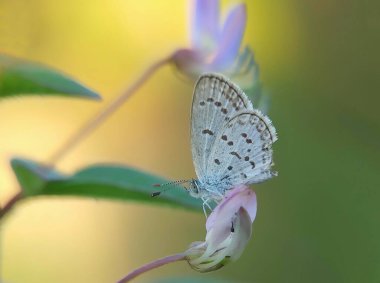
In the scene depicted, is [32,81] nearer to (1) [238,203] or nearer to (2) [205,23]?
(1) [238,203]

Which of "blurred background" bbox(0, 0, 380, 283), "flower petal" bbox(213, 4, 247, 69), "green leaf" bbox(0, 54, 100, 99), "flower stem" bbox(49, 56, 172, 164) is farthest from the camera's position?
"blurred background" bbox(0, 0, 380, 283)

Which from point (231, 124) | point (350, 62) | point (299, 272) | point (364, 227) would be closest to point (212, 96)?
point (231, 124)

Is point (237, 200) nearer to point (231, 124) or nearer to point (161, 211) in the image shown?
point (231, 124)

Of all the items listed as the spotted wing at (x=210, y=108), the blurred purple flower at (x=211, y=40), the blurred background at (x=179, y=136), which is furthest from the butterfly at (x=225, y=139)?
the blurred background at (x=179, y=136)

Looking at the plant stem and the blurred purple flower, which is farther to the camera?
the blurred purple flower

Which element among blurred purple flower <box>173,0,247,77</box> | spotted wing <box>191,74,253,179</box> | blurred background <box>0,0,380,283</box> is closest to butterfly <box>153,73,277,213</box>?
spotted wing <box>191,74,253,179</box>

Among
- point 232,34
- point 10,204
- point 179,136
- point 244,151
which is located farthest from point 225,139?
point 179,136

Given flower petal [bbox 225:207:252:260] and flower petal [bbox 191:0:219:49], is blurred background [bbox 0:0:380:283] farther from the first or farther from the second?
flower petal [bbox 225:207:252:260]
